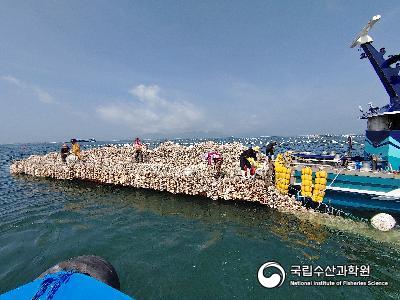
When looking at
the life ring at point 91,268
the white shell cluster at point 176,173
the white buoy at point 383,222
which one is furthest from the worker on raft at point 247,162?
the life ring at point 91,268

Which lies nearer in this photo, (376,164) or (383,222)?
(383,222)

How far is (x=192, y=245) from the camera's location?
1193 centimetres

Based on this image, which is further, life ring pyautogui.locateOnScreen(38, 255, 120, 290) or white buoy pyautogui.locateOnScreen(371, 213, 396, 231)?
white buoy pyautogui.locateOnScreen(371, 213, 396, 231)

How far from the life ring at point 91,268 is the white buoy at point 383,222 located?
13.2 meters

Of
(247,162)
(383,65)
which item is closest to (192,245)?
(247,162)

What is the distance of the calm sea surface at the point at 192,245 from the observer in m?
8.94

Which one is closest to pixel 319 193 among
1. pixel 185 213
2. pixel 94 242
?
pixel 185 213

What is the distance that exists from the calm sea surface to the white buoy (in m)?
0.37

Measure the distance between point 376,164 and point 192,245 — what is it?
13514 mm

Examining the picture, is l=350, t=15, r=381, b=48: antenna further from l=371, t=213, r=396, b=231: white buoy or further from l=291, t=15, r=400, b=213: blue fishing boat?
l=371, t=213, r=396, b=231: white buoy

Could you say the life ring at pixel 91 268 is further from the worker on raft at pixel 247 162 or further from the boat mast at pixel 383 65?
the boat mast at pixel 383 65

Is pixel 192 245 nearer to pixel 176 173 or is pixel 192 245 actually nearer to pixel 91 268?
pixel 91 268

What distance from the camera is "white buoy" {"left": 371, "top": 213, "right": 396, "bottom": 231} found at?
42.9ft

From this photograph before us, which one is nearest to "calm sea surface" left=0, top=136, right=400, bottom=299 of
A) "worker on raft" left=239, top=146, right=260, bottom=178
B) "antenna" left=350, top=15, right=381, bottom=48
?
"worker on raft" left=239, top=146, right=260, bottom=178
